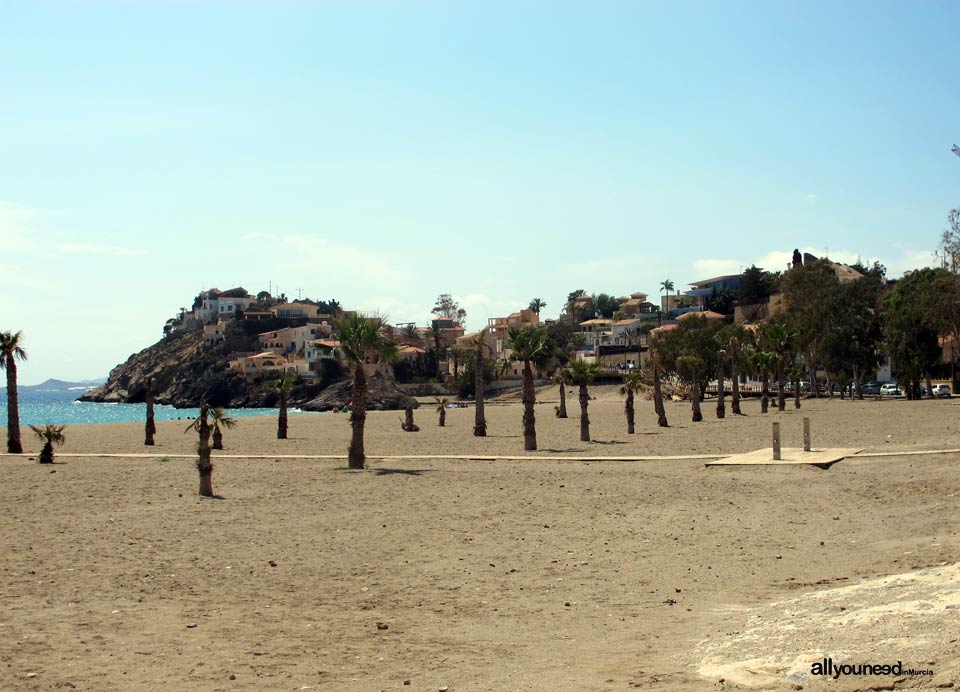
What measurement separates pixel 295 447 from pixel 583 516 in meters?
24.7

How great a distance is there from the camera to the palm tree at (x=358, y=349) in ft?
94.3

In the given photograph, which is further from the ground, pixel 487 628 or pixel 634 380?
pixel 634 380

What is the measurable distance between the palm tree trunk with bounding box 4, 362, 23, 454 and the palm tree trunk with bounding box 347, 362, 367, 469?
16.3m

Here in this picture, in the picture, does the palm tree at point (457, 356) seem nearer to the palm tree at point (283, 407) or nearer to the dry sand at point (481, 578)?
the palm tree at point (283, 407)

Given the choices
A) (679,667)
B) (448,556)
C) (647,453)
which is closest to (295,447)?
(647,453)

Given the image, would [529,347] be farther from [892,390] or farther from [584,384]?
[892,390]

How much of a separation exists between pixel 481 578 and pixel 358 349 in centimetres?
1647

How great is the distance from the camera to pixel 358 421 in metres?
29.1

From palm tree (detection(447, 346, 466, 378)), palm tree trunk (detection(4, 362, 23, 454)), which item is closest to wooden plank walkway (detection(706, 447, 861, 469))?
palm tree trunk (detection(4, 362, 23, 454))

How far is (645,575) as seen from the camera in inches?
527

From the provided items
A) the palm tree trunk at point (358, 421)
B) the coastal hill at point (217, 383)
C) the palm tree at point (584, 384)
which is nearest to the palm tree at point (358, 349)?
the palm tree trunk at point (358, 421)

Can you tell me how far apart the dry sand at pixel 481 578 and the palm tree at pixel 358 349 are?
111 inches

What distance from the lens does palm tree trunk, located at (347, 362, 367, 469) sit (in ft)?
94.1

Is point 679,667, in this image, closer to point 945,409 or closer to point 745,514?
point 745,514
